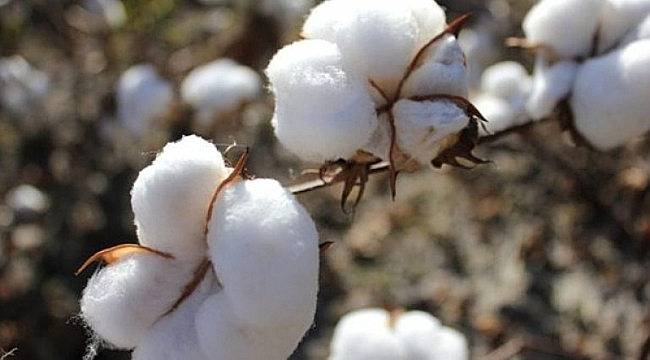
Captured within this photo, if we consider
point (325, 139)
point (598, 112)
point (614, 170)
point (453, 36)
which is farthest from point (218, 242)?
point (614, 170)

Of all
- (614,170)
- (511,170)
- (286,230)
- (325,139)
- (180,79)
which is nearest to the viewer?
(286,230)

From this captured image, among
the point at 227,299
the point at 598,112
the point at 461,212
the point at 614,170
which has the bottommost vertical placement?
the point at 461,212

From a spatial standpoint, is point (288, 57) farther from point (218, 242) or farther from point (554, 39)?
point (554, 39)

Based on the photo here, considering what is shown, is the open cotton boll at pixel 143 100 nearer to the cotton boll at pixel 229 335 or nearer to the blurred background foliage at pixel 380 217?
the blurred background foliage at pixel 380 217

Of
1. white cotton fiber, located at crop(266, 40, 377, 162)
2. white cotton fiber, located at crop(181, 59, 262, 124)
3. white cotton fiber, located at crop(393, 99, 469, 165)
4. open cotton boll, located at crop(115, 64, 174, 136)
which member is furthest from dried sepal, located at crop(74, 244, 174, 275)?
open cotton boll, located at crop(115, 64, 174, 136)

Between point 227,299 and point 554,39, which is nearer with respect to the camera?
point 227,299

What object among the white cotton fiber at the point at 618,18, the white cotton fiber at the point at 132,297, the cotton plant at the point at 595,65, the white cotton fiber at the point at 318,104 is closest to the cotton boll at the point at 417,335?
the cotton plant at the point at 595,65
